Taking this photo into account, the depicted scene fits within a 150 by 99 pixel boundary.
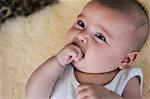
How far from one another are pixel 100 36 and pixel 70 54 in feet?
0.33

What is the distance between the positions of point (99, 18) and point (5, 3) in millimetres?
477

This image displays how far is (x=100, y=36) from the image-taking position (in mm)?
1146

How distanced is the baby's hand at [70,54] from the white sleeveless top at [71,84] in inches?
2.8

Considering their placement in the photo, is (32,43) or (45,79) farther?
(32,43)

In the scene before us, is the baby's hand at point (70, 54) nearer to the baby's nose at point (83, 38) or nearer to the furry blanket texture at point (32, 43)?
the baby's nose at point (83, 38)

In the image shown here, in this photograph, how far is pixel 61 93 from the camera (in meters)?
1.18

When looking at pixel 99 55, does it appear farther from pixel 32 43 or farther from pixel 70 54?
pixel 32 43

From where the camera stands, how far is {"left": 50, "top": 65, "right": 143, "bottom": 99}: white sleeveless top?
1175 millimetres

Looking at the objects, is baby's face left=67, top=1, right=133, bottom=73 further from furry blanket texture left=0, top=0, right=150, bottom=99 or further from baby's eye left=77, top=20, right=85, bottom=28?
furry blanket texture left=0, top=0, right=150, bottom=99

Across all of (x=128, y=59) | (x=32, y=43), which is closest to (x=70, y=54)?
(x=128, y=59)

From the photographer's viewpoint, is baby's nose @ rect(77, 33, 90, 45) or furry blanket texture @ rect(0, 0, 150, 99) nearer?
baby's nose @ rect(77, 33, 90, 45)

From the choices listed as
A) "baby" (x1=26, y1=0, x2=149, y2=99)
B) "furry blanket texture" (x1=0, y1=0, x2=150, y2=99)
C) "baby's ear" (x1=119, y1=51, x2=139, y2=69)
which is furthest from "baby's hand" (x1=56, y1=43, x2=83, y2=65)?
"furry blanket texture" (x1=0, y1=0, x2=150, y2=99)

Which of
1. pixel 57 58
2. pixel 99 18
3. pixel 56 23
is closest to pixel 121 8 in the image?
pixel 99 18

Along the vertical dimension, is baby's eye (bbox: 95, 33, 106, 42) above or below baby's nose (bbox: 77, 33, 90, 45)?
below
